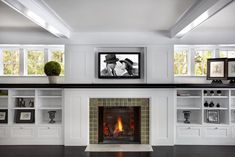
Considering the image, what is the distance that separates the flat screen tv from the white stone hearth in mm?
1603

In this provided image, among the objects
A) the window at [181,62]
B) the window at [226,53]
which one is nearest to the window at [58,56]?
the window at [181,62]

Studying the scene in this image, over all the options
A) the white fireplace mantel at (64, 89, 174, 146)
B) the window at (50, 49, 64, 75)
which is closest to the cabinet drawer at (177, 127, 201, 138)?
the white fireplace mantel at (64, 89, 174, 146)

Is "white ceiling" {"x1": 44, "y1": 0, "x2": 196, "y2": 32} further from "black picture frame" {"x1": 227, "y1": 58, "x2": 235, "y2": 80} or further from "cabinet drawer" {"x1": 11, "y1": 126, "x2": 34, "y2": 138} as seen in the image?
"cabinet drawer" {"x1": 11, "y1": 126, "x2": 34, "y2": 138}

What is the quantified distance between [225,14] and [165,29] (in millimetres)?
1684

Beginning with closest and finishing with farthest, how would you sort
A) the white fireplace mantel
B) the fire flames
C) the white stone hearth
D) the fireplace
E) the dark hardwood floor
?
the dark hardwood floor
the white stone hearth
the white fireplace mantel
the fireplace
the fire flames

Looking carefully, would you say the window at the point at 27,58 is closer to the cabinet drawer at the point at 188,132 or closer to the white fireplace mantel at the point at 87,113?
the white fireplace mantel at the point at 87,113

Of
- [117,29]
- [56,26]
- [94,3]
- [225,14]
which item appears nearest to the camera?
[94,3]

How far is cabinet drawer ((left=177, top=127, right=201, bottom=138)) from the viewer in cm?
667

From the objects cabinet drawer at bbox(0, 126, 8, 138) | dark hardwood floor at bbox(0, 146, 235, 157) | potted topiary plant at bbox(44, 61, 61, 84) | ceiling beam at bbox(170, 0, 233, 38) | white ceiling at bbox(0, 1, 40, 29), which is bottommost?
dark hardwood floor at bbox(0, 146, 235, 157)

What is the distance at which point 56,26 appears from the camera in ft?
17.2

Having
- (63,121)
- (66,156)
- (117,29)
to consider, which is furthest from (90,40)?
(66,156)

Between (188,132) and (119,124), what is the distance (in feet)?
5.53

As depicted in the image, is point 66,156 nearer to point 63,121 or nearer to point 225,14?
point 63,121

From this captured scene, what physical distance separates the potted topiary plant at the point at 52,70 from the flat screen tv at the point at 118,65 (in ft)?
3.28
